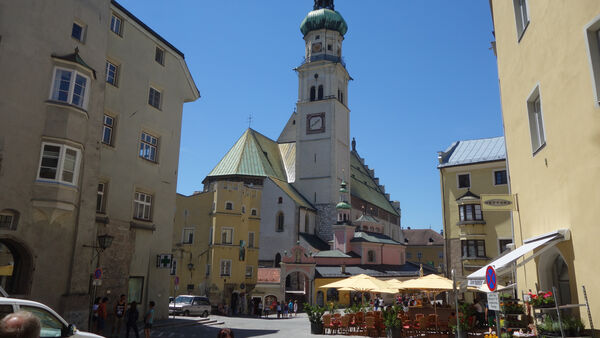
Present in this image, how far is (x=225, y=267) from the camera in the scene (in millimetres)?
38906

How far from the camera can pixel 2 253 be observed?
1448cm

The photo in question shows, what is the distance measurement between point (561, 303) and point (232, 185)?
31.9 metres

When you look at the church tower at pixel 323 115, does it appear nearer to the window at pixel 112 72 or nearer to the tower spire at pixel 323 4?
the tower spire at pixel 323 4

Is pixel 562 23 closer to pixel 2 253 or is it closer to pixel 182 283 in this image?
pixel 2 253

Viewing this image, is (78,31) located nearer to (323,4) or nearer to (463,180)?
(463,180)

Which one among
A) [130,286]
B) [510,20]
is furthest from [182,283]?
[510,20]

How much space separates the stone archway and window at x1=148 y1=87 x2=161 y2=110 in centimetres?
1031

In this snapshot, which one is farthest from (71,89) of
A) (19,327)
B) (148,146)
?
(19,327)

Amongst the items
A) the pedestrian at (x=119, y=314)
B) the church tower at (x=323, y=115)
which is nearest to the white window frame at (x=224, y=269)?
the pedestrian at (x=119, y=314)

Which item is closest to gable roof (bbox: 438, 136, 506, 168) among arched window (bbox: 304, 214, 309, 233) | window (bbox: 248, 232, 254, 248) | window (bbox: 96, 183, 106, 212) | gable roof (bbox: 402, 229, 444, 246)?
window (bbox: 248, 232, 254, 248)

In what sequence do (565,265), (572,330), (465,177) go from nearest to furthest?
1. (572,330)
2. (565,265)
3. (465,177)

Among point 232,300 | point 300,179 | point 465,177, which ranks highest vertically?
point 300,179

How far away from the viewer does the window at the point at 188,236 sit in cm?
3989

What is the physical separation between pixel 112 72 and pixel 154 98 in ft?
9.54
